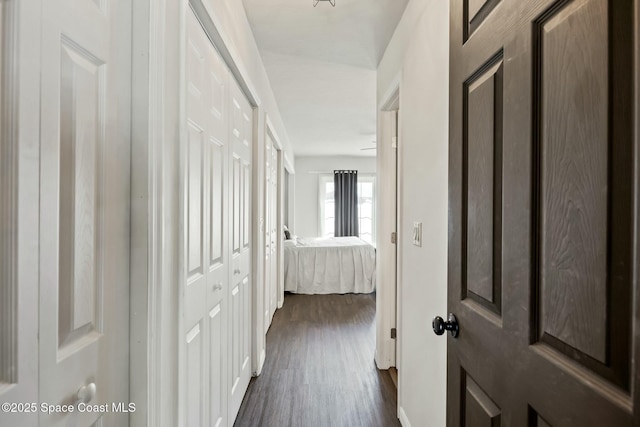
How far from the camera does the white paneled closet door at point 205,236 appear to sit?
123cm

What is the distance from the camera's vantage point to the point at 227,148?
1.76 metres

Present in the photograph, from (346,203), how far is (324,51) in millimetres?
5859

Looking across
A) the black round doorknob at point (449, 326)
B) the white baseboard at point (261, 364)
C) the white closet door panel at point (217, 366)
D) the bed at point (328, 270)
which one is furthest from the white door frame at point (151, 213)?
the bed at point (328, 270)

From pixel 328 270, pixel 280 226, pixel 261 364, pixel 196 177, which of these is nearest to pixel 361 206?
pixel 328 270

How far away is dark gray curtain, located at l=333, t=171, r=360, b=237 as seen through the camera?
27.3 ft

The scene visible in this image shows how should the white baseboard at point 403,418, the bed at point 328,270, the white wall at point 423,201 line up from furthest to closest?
the bed at point 328,270
the white baseboard at point 403,418
the white wall at point 423,201

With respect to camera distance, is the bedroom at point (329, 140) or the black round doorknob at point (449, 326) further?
the bedroom at point (329, 140)

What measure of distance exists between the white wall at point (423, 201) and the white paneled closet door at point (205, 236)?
3.22 ft

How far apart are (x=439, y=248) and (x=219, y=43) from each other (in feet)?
4.37

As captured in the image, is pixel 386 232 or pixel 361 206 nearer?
pixel 386 232

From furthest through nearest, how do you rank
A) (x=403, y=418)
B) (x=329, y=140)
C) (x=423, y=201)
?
(x=329, y=140)
(x=403, y=418)
(x=423, y=201)

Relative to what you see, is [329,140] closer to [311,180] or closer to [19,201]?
[311,180]

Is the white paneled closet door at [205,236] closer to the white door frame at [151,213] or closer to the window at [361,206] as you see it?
the white door frame at [151,213]

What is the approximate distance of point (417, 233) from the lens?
1.77m
